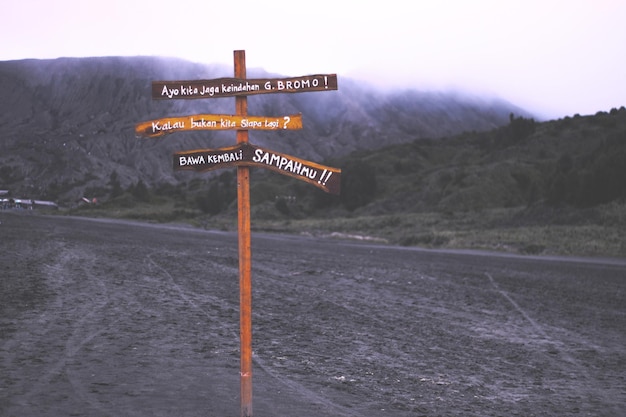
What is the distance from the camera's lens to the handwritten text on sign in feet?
18.9

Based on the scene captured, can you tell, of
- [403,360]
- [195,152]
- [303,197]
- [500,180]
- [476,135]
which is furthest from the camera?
[476,135]

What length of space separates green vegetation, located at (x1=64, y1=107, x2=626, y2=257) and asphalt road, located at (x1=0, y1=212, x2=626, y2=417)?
17.6 meters

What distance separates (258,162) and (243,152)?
15cm

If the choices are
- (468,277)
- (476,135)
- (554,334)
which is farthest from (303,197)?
(554,334)

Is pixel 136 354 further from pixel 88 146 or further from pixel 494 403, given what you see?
pixel 88 146

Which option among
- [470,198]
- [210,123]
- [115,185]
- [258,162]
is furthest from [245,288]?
[115,185]

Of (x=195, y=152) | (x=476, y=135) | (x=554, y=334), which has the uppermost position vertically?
(x=476, y=135)

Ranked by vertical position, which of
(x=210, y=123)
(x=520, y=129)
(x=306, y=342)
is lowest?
(x=306, y=342)

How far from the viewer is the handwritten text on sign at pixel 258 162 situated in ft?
18.9

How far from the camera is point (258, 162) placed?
576 centimetres

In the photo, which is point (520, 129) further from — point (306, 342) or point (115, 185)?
point (306, 342)

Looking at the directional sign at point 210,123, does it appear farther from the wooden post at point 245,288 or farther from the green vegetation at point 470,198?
the green vegetation at point 470,198

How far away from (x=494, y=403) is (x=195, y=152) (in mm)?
4645

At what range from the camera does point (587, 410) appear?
7809 millimetres
